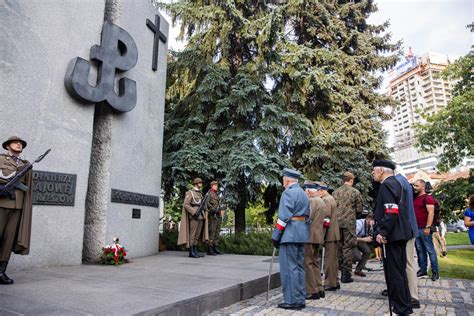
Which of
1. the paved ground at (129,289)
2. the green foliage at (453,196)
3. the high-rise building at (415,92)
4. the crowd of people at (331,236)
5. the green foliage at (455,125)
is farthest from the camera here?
the high-rise building at (415,92)

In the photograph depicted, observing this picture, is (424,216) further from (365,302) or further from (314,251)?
(314,251)

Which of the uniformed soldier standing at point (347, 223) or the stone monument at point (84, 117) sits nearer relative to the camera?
the stone monument at point (84, 117)

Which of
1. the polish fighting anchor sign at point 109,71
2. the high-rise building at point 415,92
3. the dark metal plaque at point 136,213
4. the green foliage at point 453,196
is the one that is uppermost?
the high-rise building at point 415,92

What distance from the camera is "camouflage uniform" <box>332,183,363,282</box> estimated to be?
755cm

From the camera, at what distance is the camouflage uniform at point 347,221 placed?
24.8 ft

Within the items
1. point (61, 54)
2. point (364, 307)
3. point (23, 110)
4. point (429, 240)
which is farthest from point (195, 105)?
point (364, 307)

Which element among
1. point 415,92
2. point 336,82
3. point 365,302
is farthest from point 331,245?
point 415,92

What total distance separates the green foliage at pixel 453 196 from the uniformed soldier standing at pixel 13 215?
1634cm

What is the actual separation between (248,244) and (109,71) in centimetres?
642

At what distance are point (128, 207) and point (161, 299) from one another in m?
4.87

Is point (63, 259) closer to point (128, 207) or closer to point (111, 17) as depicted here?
point (128, 207)

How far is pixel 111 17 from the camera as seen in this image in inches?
354

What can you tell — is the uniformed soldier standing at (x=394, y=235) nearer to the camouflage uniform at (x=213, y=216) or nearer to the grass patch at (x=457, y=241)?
the camouflage uniform at (x=213, y=216)

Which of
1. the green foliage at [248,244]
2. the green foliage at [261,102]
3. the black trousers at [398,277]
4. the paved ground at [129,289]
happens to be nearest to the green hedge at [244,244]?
the green foliage at [248,244]
